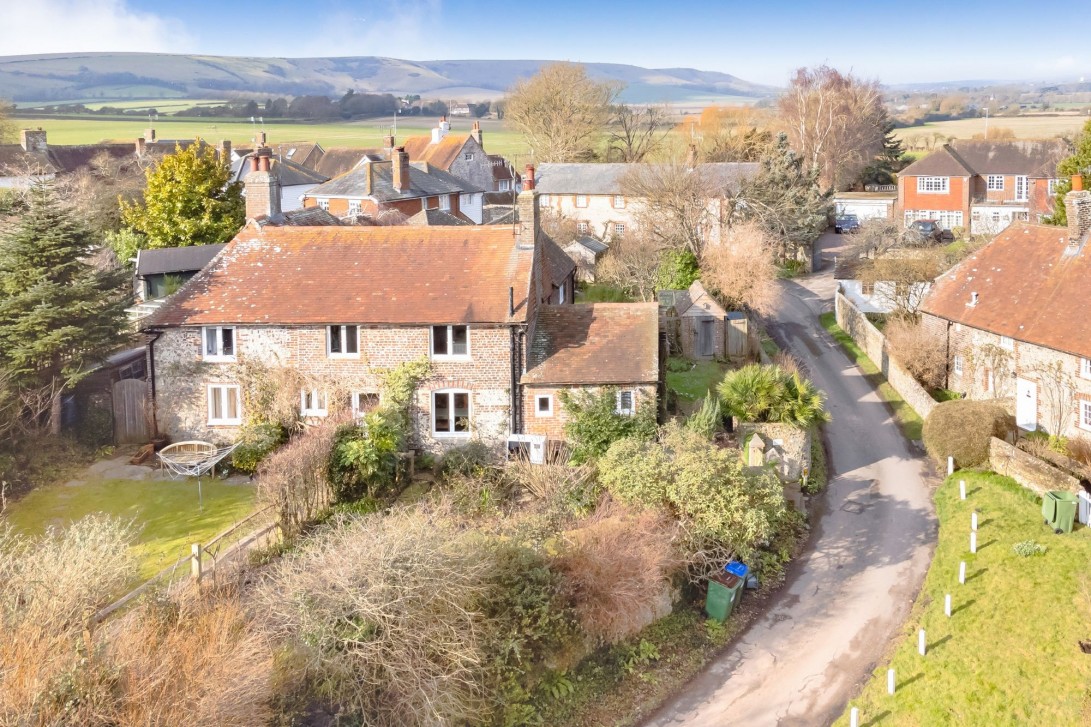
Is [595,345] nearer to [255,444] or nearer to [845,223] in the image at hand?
[255,444]

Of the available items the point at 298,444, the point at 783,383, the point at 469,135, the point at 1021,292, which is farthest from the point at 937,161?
the point at 298,444

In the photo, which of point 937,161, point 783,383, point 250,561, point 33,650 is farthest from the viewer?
point 937,161

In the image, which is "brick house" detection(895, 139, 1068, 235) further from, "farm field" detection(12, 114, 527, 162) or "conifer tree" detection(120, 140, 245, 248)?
"conifer tree" detection(120, 140, 245, 248)

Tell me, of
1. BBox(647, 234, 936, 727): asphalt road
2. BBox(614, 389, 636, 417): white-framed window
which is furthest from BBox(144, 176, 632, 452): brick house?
BBox(647, 234, 936, 727): asphalt road

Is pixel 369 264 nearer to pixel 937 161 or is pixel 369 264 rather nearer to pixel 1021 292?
pixel 1021 292

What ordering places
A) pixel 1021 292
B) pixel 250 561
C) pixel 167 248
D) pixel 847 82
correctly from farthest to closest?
pixel 847 82
pixel 167 248
pixel 1021 292
pixel 250 561

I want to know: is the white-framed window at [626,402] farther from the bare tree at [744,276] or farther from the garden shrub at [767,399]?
the bare tree at [744,276]

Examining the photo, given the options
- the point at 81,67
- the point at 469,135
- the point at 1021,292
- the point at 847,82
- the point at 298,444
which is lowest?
the point at 298,444
